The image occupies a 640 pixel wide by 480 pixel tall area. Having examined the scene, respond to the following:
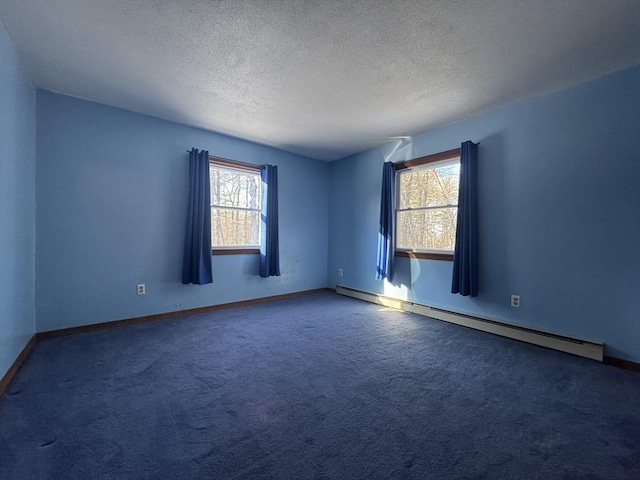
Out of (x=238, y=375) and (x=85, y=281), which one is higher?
(x=85, y=281)

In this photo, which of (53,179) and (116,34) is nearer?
(116,34)

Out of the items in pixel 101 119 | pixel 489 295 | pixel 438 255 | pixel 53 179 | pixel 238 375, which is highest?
pixel 101 119

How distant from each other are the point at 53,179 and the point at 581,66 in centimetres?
485

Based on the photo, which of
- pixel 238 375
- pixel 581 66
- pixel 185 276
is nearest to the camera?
pixel 238 375

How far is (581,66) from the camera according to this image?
219 centimetres

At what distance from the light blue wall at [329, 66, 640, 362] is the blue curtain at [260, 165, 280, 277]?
2.26 metres

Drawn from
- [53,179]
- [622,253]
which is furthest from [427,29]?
[53,179]

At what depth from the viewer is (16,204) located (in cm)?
209

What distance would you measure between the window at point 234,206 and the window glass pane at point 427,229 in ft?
7.13

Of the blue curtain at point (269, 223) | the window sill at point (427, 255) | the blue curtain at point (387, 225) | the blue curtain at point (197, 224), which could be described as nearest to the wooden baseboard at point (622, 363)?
the window sill at point (427, 255)

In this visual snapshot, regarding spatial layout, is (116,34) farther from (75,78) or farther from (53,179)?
(53,179)

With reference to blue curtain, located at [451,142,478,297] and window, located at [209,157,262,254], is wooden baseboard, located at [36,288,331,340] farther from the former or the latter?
blue curtain, located at [451,142,478,297]

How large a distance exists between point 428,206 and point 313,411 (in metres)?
2.92

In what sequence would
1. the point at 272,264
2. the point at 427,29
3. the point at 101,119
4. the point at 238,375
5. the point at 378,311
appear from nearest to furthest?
1. the point at 427,29
2. the point at 238,375
3. the point at 101,119
4. the point at 378,311
5. the point at 272,264
